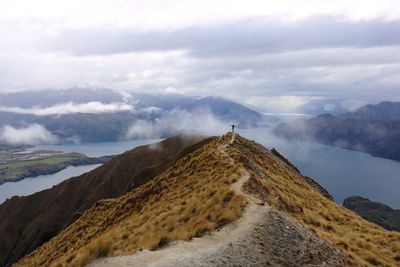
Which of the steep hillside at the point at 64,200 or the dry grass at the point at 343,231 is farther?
the steep hillside at the point at 64,200

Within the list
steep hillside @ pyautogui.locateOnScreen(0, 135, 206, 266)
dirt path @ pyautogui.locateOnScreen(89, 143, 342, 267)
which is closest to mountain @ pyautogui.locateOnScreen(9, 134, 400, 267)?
dirt path @ pyautogui.locateOnScreen(89, 143, 342, 267)

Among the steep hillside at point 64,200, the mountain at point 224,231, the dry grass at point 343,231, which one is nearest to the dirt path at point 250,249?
the mountain at point 224,231

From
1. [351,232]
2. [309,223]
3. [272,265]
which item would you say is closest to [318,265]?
[272,265]

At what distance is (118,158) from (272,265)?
141278 millimetres

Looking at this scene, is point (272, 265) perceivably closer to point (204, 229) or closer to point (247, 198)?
point (204, 229)

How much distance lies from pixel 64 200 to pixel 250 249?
131 metres

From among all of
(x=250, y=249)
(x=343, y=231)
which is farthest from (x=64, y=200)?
(x=250, y=249)

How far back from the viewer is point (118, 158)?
157125 millimetres

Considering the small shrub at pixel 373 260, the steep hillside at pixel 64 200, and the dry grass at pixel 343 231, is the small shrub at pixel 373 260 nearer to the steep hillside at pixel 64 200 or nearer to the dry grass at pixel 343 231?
the dry grass at pixel 343 231

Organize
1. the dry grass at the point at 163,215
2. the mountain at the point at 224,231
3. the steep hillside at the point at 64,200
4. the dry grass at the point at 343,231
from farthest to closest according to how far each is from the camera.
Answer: the steep hillside at the point at 64,200 → the dry grass at the point at 343,231 → the dry grass at the point at 163,215 → the mountain at the point at 224,231

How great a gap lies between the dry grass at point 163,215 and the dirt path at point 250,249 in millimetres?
1518

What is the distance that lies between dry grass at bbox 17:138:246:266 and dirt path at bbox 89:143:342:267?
59.8 inches

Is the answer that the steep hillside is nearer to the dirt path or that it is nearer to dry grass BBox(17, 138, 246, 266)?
dry grass BBox(17, 138, 246, 266)

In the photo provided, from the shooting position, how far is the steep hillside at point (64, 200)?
124844 mm
